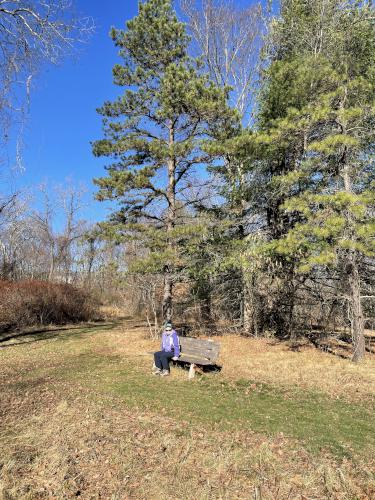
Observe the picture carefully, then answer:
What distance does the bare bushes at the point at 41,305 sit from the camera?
55.9ft

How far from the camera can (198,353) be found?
373 inches

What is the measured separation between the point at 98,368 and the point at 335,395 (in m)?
5.75

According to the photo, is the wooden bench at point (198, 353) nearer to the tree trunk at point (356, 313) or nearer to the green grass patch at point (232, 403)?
the green grass patch at point (232, 403)

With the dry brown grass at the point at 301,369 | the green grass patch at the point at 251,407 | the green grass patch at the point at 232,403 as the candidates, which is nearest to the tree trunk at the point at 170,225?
the dry brown grass at the point at 301,369

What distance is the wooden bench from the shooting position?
8.94 m

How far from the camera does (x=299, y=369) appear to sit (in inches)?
376

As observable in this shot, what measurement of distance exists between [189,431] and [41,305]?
15.2 meters

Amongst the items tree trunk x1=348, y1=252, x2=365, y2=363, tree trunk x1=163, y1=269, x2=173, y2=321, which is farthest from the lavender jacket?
tree trunk x1=348, y1=252, x2=365, y2=363

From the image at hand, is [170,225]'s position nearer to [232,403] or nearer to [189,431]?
[232,403]

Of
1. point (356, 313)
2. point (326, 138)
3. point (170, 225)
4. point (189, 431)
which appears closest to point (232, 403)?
point (189, 431)

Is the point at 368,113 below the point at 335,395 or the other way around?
the other way around

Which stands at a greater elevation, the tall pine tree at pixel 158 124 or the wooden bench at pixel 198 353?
the tall pine tree at pixel 158 124

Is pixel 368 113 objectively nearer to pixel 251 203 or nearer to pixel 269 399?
pixel 251 203

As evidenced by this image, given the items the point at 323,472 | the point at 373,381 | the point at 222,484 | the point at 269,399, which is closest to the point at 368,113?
the point at 373,381
